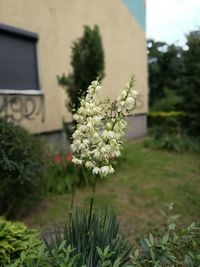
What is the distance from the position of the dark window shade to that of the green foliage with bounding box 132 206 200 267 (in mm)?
6811

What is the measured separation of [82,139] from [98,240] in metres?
0.84

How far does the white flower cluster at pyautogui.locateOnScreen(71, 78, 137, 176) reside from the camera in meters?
2.61

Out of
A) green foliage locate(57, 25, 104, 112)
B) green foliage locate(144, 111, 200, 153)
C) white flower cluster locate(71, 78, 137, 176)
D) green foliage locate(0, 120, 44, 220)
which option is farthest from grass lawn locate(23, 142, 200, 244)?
white flower cluster locate(71, 78, 137, 176)

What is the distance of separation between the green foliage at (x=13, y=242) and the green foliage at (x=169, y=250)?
1.13 meters

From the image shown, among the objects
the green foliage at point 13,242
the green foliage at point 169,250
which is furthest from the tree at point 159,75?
the green foliage at point 169,250

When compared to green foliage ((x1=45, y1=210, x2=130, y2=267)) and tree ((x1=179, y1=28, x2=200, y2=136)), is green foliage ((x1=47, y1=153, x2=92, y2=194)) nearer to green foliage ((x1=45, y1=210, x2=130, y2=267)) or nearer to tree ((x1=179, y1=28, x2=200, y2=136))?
green foliage ((x1=45, y1=210, x2=130, y2=267))

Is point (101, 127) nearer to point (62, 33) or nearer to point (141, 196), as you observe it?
point (141, 196)

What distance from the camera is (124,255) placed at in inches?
114

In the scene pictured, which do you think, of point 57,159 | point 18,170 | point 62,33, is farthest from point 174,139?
point 18,170

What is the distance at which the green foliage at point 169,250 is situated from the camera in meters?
2.36

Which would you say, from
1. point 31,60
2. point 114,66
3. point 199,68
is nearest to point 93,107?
point 31,60

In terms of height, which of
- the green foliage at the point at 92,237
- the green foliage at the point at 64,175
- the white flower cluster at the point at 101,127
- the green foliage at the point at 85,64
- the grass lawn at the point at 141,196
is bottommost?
the grass lawn at the point at 141,196

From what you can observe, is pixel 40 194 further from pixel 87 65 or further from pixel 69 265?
pixel 69 265

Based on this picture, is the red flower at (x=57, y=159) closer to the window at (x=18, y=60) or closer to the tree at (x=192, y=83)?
the window at (x=18, y=60)
